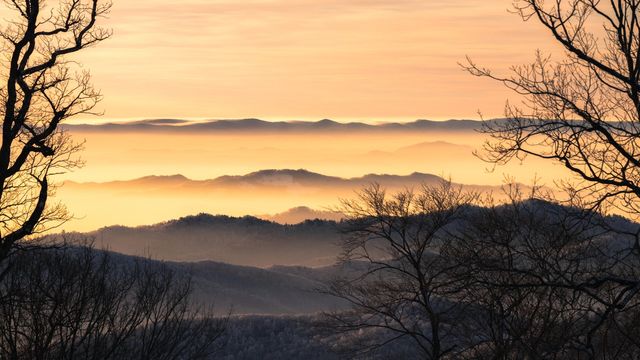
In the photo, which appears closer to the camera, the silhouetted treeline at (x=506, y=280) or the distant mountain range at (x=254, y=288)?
the silhouetted treeline at (x=506, y=280)

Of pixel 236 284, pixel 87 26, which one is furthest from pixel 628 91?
pixel 236 284

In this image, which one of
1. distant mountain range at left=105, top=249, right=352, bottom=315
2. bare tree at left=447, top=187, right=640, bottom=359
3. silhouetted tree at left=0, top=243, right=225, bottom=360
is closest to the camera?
bare tree at left=447, top=187, right=640, bottom=359

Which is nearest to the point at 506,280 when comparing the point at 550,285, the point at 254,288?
the point at 550,285

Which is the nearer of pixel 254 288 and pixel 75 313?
pixel 75 313

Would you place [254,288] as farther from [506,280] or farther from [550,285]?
[550,285]

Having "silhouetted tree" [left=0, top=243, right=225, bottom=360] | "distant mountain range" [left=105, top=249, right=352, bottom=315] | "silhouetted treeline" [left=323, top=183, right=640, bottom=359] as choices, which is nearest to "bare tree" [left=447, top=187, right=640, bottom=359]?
"silhouetted treeline" [left=323, top=183, right=640, bottom=359]

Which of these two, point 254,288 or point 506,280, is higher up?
point 254,288

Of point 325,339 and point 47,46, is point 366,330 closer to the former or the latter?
point 325,339

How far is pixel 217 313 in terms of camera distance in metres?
105

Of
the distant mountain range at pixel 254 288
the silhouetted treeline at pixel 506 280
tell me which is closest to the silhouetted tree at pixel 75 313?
the silhouetted treeline at pixel 506 280

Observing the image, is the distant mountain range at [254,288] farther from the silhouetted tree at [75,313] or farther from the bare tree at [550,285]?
the bare tree at [550,285]

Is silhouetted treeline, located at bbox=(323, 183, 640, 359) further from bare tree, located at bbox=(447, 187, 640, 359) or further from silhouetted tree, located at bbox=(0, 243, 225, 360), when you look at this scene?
silhouetted tree, located at bbox=(0, 243, 225, 360)

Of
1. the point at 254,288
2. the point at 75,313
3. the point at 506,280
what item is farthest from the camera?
the point at 254,288

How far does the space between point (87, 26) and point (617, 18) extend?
47.1ft
